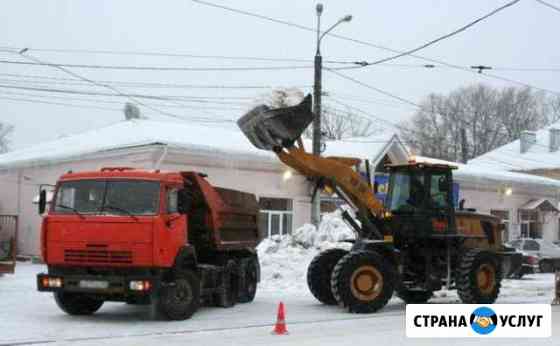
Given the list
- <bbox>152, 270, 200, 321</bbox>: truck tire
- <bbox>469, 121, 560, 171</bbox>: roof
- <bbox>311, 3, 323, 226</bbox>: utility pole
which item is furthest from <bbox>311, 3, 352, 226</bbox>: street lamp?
<bbox>469, 121, 560, 171</bbox>: roof

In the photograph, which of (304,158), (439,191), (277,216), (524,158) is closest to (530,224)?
(277,216)

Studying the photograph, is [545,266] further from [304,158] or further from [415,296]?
[304,158]

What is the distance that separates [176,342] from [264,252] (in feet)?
47.3

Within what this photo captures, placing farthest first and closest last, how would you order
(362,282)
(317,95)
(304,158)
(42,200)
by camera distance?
(317,95) < (362,282) < (304,158) < (42,200)

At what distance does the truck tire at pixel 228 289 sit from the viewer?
17109 millimetres

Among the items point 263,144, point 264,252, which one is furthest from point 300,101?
point 264,252

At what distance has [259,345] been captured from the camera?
11.9m

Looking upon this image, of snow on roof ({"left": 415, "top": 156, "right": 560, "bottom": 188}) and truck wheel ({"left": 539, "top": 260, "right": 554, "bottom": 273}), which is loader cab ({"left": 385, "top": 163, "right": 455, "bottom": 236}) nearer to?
truck wheel ({"left": 539, "top": 260, "right": 554, "bottom": 273})

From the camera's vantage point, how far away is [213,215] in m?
16.3

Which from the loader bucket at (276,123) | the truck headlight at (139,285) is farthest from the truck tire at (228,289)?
the truck headlight at (139,285)

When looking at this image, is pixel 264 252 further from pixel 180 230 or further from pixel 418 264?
pixel 180 230

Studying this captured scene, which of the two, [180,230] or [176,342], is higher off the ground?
[180,230]

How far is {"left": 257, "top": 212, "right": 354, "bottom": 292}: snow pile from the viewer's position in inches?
923

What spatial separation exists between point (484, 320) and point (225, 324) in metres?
4.51
